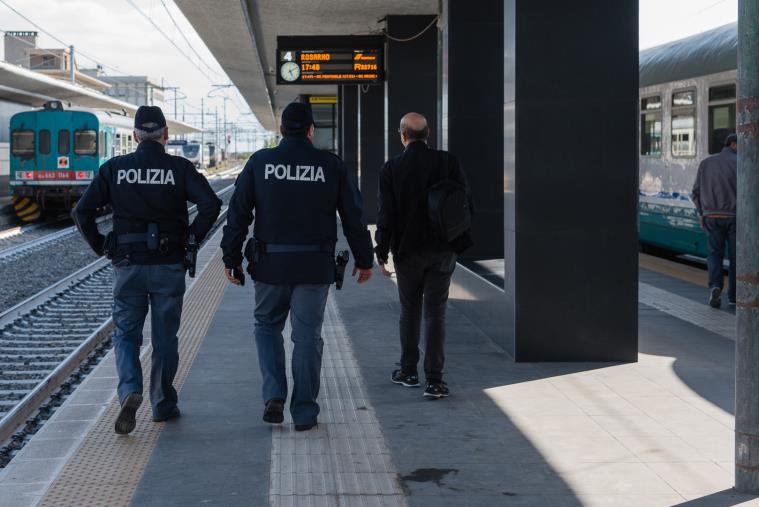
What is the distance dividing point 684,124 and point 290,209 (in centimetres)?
1040

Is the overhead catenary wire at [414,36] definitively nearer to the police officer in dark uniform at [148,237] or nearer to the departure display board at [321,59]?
the departure display board at [321,59]

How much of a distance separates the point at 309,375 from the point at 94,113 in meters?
26.7

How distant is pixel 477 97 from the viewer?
1227 cm

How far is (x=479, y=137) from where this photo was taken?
12.4 m

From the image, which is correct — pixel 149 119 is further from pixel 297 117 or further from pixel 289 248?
pixel 289 248

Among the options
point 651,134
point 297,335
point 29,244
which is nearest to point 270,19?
point 29,244

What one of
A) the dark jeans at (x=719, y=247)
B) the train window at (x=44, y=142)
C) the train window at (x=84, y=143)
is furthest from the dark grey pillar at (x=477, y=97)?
the train window at (x=44, y=142)

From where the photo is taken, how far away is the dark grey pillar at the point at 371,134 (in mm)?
24547

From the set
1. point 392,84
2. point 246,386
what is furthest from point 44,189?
point 246,386

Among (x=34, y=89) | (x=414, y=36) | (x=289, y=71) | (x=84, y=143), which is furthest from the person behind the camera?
(x=34, y=89)

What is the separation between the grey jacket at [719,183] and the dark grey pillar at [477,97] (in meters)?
2.43

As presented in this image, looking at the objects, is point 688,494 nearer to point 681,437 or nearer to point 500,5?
point 681,437

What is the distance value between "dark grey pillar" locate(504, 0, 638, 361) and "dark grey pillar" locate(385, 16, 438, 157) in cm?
1109

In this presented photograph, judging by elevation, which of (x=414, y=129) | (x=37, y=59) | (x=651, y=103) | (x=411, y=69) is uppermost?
(x=37, y=59)
